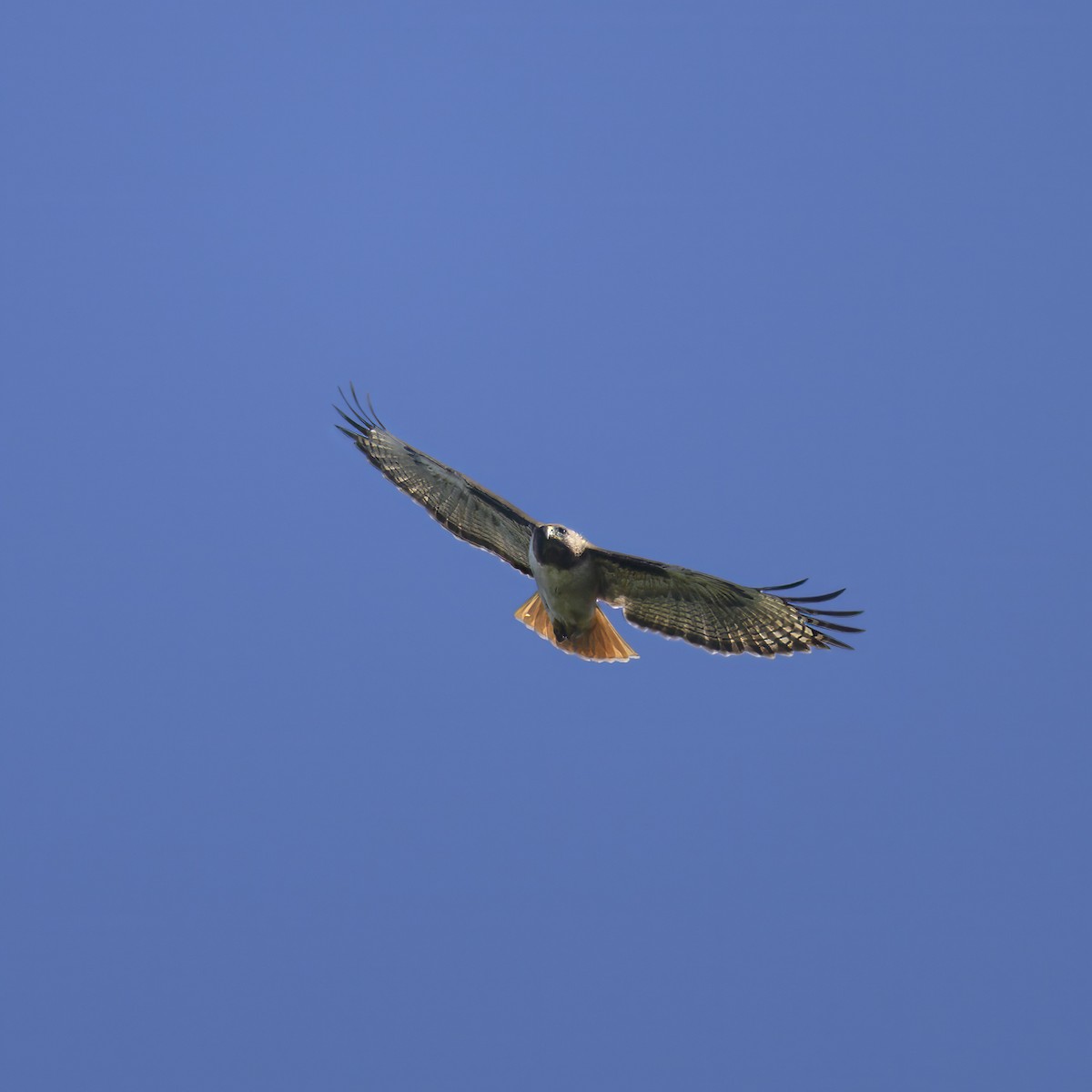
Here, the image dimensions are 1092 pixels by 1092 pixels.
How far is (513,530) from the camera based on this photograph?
1262cm

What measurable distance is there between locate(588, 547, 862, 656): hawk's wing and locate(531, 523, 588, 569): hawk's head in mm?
161

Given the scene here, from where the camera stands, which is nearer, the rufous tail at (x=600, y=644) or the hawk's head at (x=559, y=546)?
the hawk's head at (x=559, y=546)

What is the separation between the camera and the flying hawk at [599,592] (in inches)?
456

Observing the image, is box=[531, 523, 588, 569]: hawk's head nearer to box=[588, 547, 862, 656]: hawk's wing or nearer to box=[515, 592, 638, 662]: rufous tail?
box=[588, 547, 862, 656]: hawk's wing

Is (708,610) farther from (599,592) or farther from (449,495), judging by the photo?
(449,495)

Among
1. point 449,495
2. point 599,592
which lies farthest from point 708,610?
point 449,495

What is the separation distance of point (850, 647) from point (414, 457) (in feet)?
14.5

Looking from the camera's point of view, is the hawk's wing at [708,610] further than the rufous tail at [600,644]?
No

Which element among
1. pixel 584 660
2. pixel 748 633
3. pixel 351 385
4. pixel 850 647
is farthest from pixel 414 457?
pixel 850 647

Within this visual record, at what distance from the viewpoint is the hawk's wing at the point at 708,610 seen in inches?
454

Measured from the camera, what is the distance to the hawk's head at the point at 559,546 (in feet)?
37.8

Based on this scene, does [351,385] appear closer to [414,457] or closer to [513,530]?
[414,457]

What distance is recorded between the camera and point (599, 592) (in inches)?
478

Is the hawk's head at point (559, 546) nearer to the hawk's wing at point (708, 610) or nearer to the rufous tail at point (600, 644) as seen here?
the hawk's wing at point (708, 610)
